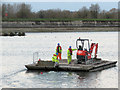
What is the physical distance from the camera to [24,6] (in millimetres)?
188625

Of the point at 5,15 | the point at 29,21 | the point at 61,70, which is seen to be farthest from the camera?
the point at 5,15

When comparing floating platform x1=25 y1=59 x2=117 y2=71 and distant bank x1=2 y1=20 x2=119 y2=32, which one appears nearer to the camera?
floating platform x1=25 y1=59 x2=117 y2=71

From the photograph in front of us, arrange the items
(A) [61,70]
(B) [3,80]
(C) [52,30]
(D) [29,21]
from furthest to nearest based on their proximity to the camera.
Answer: (D) [29,21] < (C) [52,30] < (A) [61,70] < (B) [3,80]

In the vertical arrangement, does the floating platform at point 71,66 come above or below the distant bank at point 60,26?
below

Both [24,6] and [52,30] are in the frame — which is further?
[24,6]

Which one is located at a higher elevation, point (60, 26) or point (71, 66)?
point (60, 26)

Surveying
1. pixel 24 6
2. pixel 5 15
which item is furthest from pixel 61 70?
pixel 24 6

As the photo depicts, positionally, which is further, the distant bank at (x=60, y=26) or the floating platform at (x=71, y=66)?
the distant bank at (x=60, y=26)

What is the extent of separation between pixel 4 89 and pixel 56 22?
462ft

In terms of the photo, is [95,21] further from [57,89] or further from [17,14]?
[57,89]

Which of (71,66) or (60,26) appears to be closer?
(71,66)

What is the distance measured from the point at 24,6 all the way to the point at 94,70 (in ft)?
521

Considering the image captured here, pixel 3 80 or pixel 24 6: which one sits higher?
pixel 24 6

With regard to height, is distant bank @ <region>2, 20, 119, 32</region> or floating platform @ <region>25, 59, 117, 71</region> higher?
distant bank @ <region>2, 20, 119, 32</region>
